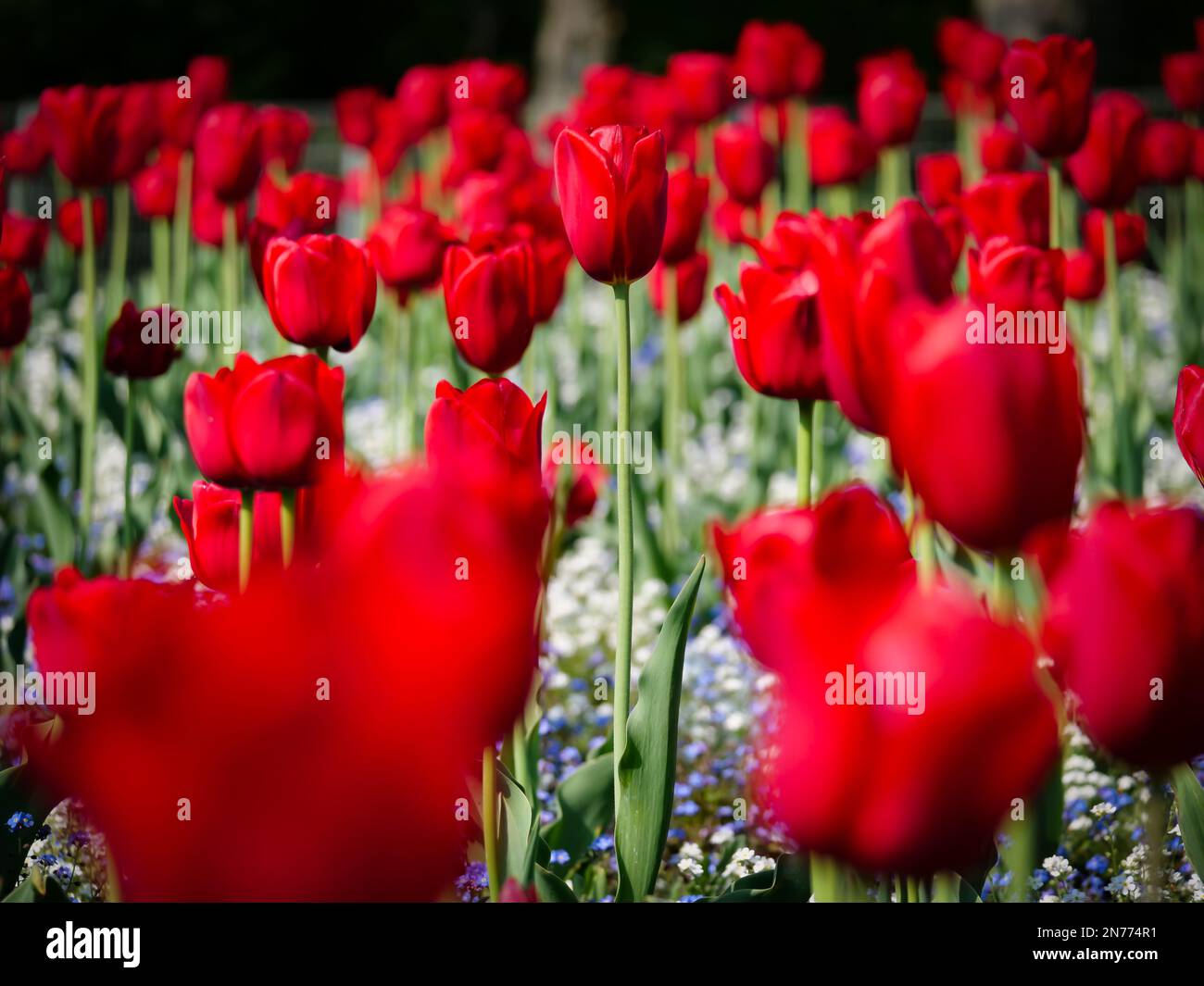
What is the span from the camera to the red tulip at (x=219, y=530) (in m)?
1.25

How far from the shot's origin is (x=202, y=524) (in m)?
1.28

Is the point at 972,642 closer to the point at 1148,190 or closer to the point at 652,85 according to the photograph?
the point at 652,85

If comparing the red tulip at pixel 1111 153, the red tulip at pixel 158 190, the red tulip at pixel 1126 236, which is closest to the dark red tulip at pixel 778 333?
the red tulip at pixel 1111 153

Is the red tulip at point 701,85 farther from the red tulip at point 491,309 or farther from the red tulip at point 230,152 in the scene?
the red tulip at point 491,309

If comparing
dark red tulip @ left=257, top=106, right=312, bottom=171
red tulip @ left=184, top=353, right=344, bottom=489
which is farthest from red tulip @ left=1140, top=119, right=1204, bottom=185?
red tulip @ left=184, top=353, right=344, bottom=489

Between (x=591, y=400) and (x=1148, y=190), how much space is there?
5.06 metres

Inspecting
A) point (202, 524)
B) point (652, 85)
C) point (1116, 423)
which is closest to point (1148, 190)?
point (652, 85)

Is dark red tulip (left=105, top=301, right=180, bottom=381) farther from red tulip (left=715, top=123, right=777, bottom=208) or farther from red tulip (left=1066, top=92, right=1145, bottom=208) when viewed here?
red tulip (left=1066, top=92, right=1145, bottom=208)

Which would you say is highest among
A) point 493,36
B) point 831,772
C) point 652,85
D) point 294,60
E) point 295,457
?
point 493,36

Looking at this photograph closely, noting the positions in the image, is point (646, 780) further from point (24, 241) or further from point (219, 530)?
point (24, 241)

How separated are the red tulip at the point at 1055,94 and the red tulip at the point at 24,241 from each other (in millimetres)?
2154

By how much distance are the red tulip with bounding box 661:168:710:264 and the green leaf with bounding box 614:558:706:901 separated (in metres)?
1.11
